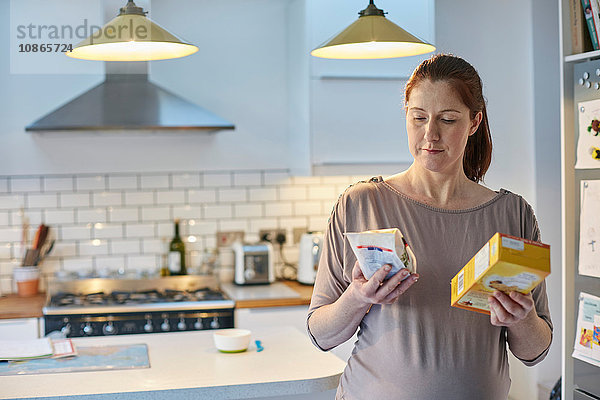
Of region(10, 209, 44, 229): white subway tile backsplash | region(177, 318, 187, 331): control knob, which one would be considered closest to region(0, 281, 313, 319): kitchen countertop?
region(177, 318, 187, 331): control knob

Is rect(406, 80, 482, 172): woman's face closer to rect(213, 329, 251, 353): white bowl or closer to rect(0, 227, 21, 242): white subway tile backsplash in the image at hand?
rect(213, 329, 251, 353): white bowl

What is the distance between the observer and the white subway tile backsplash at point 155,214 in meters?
4.32

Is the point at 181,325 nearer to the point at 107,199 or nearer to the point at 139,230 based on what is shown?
the point at 139,230

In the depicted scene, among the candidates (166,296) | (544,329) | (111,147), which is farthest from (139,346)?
(111,147)

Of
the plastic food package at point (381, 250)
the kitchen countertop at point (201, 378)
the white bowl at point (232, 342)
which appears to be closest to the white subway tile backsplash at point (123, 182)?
the kitchen countertop at point (201, 378)

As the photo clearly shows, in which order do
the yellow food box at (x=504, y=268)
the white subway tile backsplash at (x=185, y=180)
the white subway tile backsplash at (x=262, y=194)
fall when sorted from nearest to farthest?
the yellow food box at (x=504, y=268)
the white subway tile backsplash at (x=185, y=180)
the white subway tile backsplash at (x=262, y=194)

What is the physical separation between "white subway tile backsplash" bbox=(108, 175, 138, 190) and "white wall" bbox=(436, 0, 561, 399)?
75.7 inches

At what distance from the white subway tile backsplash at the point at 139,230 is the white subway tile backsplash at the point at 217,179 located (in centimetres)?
42

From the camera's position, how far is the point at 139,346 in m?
2.71

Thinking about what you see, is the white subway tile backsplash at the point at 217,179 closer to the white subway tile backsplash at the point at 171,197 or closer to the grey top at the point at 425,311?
the white subway tile backsplash at the point at 171,197

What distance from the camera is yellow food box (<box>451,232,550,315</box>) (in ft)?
4.77

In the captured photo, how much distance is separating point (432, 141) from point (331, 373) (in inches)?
36.9

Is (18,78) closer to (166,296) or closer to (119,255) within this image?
(119,255)

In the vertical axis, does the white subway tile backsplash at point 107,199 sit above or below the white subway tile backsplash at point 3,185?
below
